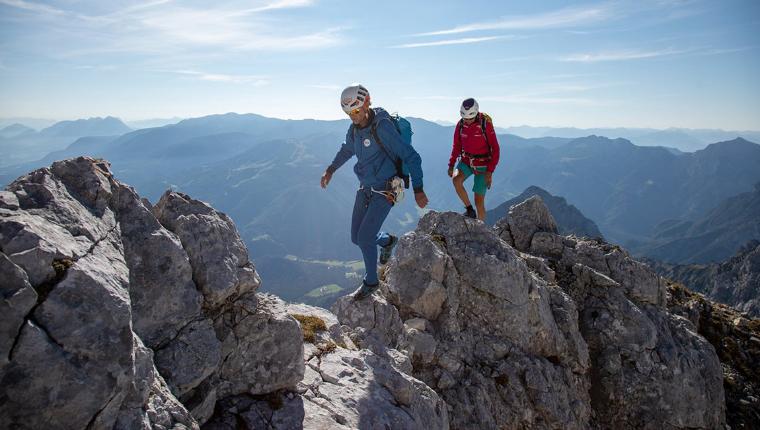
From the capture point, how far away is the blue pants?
12.9 meters

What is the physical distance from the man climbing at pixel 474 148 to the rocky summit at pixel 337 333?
214 cm

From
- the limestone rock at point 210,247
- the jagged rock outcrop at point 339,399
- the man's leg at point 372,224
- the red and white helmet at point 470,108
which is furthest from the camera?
the red and white helmet at point 470,108

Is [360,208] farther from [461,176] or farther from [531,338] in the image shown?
[531,338]

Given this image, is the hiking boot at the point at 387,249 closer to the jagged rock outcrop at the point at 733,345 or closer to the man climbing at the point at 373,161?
the man climbing at the point at 373,161

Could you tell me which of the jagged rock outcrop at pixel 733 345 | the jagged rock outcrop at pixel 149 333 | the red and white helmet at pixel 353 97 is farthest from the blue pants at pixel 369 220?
the jagged rock outcrop at pixel 733 345

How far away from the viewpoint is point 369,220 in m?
12.9

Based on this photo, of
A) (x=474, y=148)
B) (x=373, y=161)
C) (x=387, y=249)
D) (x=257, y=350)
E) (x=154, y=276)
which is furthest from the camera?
(x=474, y=148)

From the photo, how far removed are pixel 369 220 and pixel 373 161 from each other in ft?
6.00

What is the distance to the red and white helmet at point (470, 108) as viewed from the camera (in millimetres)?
18859

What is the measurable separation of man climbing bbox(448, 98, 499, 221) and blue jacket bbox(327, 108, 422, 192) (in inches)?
287

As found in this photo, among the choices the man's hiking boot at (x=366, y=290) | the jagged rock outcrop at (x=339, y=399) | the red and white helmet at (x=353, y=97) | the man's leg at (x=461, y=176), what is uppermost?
the red and white helmet at (x=353, y=97)

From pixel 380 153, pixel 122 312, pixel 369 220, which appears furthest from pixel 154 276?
pixel 380 153

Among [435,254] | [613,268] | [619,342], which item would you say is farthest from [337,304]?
[613,268]

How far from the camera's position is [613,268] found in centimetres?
2170
